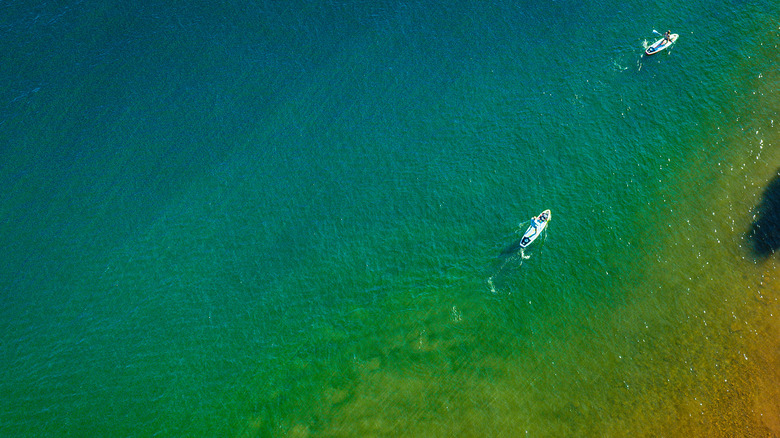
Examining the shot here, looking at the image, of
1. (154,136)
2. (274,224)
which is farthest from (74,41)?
(274,224)

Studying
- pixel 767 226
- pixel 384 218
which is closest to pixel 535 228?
pixel 384 218

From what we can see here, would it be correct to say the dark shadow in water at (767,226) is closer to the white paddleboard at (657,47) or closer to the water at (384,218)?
the water at (384,218)

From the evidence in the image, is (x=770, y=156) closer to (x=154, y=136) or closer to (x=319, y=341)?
(x=319, y=341)

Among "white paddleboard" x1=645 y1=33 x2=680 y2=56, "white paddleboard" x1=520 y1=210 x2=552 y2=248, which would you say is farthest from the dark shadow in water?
"white paddleboard" x1=645 y1=33 x2=680 y2=56

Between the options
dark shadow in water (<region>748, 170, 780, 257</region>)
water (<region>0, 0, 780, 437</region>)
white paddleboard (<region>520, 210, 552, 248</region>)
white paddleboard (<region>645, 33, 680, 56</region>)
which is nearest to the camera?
water (<region>0, 0, 780, 437</region>)

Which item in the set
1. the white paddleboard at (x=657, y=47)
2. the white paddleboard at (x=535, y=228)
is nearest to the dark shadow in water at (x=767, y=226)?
the white paddleboard at (x=535, y=228)

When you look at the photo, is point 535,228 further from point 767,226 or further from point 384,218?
point 767,226

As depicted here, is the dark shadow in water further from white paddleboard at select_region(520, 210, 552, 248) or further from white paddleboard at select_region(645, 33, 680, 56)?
white paddleboard at select_region(645, 33, 680, 56)
